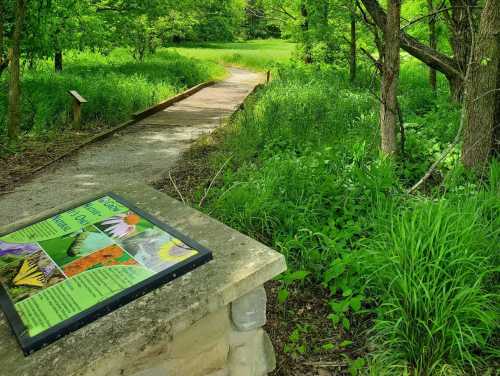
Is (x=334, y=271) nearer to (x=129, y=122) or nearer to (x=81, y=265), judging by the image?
(x=81, y=265)

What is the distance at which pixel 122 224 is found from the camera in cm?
242

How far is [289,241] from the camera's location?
3514 millimetres

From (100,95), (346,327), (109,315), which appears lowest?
(346,327)

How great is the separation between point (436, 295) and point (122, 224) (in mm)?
1833

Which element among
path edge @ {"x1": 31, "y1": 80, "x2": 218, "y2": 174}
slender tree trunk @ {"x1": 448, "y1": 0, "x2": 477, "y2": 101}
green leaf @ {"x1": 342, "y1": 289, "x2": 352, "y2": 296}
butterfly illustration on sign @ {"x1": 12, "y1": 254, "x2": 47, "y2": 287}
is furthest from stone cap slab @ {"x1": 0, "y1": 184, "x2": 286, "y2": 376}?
slender tree trunk @ {"x1": 448, "y1": 0, "x2": 477, "y2": 101}

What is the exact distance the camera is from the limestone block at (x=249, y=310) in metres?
2.12

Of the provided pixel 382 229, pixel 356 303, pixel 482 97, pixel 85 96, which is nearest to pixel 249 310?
pixel 356 303

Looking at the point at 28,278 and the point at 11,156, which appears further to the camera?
the point at 11,156

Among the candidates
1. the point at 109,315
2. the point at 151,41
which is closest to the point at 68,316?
the point at 109,315

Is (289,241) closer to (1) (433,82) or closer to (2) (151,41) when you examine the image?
(1) (433,82)

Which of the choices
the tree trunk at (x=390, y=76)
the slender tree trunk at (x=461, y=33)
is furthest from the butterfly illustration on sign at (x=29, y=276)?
the slender tree trunk at (x=461, y=33)

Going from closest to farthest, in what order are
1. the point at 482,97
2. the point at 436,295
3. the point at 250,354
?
the point at 250,354, the point at 436,295, the point at 482,97

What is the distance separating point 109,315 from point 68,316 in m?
0.16

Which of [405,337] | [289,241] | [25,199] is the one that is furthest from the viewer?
[25,199]
